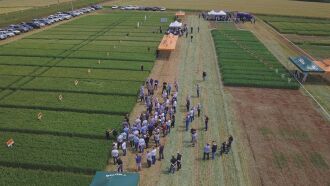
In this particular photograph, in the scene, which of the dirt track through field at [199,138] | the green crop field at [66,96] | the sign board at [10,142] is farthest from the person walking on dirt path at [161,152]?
the sign board at [10,142]

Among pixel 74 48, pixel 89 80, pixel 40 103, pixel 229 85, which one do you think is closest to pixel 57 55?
pixel 74 48

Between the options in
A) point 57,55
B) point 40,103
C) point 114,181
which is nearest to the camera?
point 114,181

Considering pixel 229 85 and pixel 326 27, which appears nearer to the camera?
pixel 229 85

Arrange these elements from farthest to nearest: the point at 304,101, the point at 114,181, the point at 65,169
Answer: the point at 304,101, the point at 65,169, the point at 114,181

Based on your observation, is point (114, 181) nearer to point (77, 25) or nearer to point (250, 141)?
point (250, 141)

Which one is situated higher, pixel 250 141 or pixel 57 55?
pixel 57 55

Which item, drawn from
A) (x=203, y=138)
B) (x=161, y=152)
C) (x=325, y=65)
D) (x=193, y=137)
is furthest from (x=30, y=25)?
(x=325, y=65)

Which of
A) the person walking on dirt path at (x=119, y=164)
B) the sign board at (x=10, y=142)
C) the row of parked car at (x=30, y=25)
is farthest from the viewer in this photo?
the row of parked car at (x=30, y=25)

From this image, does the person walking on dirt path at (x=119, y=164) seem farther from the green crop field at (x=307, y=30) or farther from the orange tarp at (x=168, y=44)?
the green crop field at (x=307, y=30)
